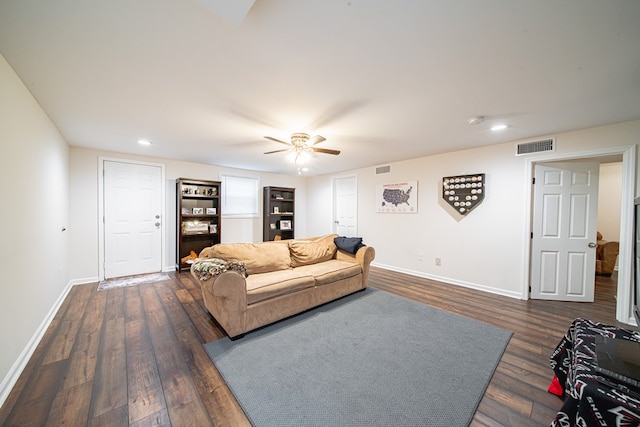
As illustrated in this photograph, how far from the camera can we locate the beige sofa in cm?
229

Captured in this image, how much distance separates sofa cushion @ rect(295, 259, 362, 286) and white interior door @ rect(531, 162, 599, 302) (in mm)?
2633

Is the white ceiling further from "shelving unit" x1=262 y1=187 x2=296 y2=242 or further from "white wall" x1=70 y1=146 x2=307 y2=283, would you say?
"shelving unit" x1=262 y1=187 x2=296 y2=242

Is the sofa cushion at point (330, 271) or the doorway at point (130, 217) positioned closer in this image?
the sofa cushion at point (330, 271)

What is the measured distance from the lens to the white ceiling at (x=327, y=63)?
1234 mm

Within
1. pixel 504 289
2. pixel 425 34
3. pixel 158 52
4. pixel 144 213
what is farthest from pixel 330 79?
pixel 144 213

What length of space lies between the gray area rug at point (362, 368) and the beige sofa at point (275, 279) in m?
0.19

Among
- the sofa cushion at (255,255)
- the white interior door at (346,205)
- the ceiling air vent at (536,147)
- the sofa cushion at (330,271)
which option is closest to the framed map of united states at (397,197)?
the white interior door at (346,205)

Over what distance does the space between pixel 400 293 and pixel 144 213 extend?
193 inches

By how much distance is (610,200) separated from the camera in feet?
16.3

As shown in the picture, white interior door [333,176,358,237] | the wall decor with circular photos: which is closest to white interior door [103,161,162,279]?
white interior door [333,176,358,237]

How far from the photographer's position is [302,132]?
303 centimetres

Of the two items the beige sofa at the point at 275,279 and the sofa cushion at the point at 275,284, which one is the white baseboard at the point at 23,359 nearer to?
the beige sofa at the point at 275,279

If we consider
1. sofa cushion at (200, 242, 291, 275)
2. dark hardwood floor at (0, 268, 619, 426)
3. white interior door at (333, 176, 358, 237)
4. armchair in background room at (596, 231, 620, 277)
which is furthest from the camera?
white interior door at (333, 176, 358, 237)

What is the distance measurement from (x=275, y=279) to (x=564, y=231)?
404 centimetres
